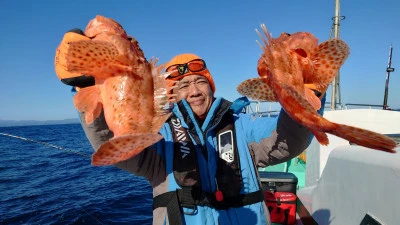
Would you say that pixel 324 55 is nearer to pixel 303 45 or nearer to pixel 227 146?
pixel 303 45

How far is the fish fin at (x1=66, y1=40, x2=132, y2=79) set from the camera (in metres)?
1.89

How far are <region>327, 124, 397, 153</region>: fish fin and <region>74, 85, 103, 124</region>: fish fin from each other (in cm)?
190

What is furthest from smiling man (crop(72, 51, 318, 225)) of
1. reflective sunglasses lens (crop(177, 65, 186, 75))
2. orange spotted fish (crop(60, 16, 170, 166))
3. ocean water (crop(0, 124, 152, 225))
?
ocean water (crop(0, 124, 152, 225))

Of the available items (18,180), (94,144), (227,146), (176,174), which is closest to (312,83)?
(227,146)

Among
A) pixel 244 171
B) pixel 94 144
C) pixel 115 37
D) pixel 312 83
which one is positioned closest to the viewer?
pixel 115 37

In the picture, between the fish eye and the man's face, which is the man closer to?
the man's face

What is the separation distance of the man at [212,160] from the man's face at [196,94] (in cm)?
1

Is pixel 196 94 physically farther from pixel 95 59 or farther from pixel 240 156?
pixel 95 59

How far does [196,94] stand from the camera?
364 cm

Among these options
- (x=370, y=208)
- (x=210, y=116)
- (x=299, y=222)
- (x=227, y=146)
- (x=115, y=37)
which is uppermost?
(x=115, y=37)

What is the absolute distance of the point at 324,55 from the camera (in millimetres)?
2578

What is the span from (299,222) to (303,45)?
4746mm

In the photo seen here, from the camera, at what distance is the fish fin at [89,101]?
6.52 feet

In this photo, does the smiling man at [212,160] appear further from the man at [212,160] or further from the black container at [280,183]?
the black container at [280,183]
